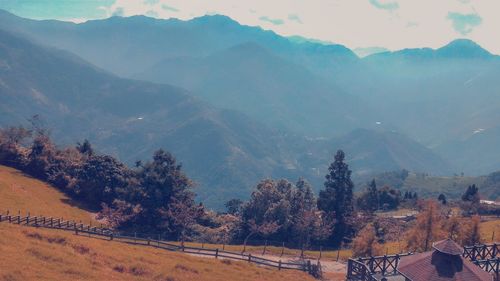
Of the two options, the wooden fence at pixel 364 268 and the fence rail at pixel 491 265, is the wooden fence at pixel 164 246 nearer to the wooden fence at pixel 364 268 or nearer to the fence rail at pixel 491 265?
the wooden fence at pixel 364 268

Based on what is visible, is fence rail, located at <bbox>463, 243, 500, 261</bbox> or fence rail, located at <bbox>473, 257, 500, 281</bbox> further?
fence rail, located at <bbox>463, 243, 500, 261</bbox>

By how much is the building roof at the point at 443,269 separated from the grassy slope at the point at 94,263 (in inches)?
531

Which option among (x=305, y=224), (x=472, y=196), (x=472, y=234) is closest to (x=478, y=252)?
(x=472, y=234)

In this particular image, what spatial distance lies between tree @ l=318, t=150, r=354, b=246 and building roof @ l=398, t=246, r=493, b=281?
126 feet

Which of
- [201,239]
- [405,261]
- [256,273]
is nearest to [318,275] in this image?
[256,273]

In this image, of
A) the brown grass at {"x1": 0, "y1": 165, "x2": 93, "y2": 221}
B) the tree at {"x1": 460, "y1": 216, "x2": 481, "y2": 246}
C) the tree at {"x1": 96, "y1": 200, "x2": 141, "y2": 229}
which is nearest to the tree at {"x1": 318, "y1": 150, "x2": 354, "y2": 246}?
the tree at {"x1": 460, "y1": 216, "x2": 481, "y2": 246}

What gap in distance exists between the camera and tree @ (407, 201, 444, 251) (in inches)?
2176

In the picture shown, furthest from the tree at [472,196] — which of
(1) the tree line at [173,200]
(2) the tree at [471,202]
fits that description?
(1) the tree line at [173,200]

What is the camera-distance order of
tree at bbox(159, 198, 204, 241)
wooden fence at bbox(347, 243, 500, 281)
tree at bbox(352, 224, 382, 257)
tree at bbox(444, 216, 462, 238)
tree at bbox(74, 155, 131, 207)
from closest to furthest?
1. wooden fence at bbox(347, 243, 500, 281)
2. tree at bbox(352, 224, 382, 257)
3. tree at bbox(444, 216, 462, 238)
4. tree at bbox(159, 198, 204, 241)
5. tree at bbox(74, 155, 131, 207)

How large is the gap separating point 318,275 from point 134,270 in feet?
72.0

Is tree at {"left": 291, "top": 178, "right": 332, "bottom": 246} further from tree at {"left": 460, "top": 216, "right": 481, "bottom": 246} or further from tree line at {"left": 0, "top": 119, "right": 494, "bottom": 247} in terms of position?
tree at {"left": 460, "top": 216, "right": 481, "bottom": 246}

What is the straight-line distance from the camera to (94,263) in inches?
1523

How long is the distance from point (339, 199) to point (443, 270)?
4285 cm

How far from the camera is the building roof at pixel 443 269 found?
37.6m
